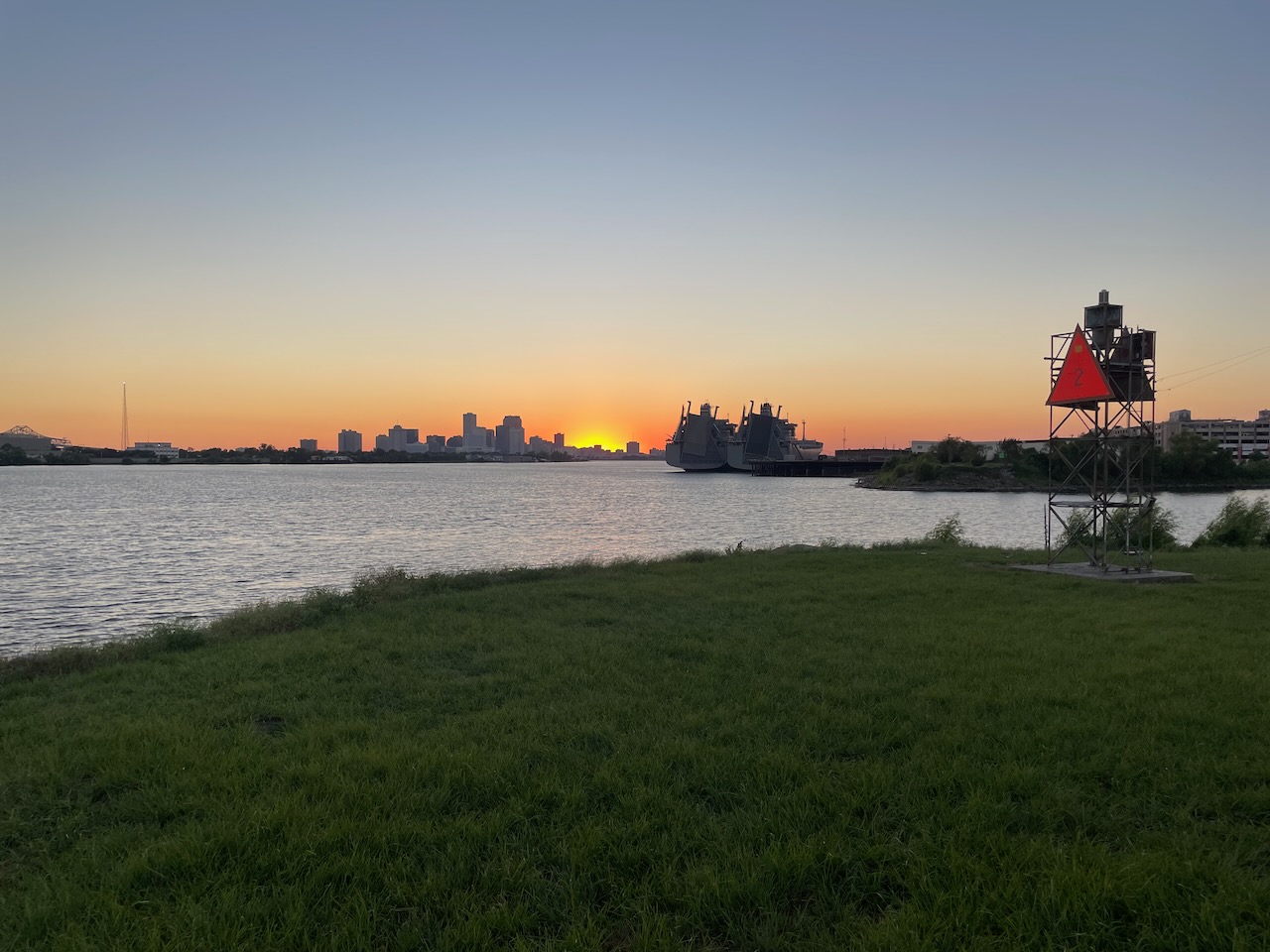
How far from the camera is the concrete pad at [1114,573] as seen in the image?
16.8 meters

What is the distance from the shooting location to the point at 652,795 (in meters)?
5.46

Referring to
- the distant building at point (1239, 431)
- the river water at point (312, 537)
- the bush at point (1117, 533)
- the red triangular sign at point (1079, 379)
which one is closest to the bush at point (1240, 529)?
the bush at point (1117, 533)

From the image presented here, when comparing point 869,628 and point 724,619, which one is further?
point 724,619

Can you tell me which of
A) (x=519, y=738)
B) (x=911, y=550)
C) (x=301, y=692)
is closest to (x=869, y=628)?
(x=519, y=738)

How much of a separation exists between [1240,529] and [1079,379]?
1795cm

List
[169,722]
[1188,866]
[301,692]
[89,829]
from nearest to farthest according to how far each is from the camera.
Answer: [1188,866] < [89,829] < [169,722] < [301,692]

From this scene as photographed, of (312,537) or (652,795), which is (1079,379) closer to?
(652,795)

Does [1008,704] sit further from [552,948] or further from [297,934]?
[297,934]

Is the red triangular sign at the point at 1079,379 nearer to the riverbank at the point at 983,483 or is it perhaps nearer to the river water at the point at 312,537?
the river water at the point at 312,537

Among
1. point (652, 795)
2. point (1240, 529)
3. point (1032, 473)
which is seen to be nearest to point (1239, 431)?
point (1032, 473)

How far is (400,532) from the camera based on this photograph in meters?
45.5

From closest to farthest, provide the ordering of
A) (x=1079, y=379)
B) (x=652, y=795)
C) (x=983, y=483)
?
(x=652, y=795) < (x=1079, y=379) < (x=983, y=483)

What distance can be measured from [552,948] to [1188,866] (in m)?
3.63

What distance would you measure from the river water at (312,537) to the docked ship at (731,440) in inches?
3896
